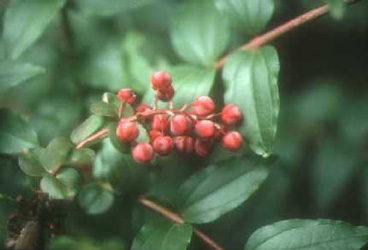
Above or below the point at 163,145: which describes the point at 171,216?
below

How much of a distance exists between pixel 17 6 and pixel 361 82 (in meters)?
1.85

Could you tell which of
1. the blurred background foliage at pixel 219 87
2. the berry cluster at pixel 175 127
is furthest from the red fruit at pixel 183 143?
the blurred background foliage at pixel 219 87

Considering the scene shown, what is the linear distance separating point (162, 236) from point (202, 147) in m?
0.30

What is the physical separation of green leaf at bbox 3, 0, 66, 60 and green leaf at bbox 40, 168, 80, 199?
59cm

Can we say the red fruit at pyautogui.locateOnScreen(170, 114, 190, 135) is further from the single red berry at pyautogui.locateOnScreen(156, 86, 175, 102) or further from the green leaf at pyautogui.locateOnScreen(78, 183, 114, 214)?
the green leaf at pyautogui.locateOnScreen(78, 183, 114, 214)

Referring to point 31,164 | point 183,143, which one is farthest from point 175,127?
point 31,164

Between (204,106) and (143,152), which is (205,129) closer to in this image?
(204,106)

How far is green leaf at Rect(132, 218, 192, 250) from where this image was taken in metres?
1.79

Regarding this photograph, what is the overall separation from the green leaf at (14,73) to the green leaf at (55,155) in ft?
1.04

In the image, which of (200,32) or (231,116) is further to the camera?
(200,32)

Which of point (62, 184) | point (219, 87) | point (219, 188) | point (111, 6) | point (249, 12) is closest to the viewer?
point (62, 184)

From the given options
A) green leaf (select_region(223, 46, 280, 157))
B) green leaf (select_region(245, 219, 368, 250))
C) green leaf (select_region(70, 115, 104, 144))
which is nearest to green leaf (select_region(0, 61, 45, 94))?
green leaf (select_region(70, 115, 104, 144))

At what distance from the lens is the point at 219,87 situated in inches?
96.3

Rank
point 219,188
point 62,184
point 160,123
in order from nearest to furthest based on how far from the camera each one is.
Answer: point 62,184 < point 160,123 < point 219,188
